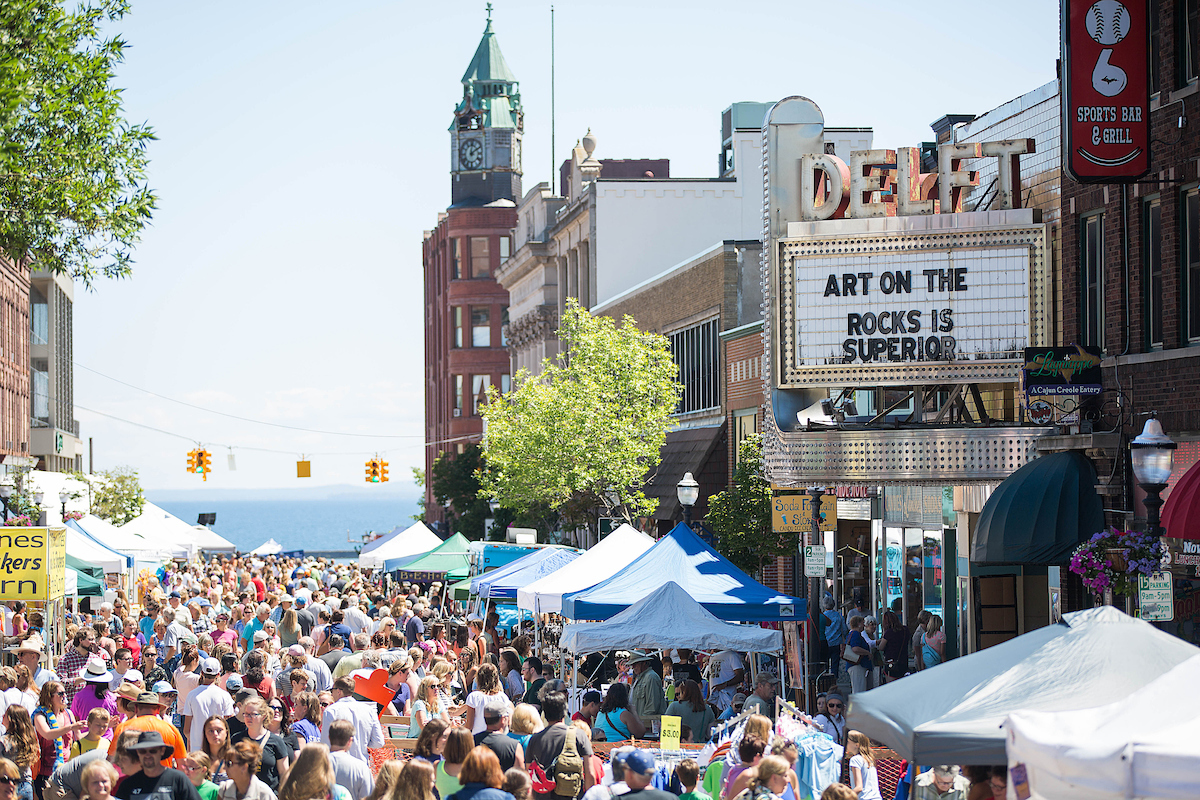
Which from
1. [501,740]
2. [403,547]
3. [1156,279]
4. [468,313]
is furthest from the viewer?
[468,313]

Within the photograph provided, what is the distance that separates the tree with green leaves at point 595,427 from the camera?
37.4 m

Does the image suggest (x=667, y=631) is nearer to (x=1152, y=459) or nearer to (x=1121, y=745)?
(x=1152, y=459)

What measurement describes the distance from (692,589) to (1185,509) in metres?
5.57

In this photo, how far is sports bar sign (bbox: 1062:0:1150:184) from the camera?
16672 mm

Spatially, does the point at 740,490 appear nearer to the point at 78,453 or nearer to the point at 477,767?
the point at 477,767

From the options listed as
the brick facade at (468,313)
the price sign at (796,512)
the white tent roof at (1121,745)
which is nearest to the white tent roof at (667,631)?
the price sign at (796,512)

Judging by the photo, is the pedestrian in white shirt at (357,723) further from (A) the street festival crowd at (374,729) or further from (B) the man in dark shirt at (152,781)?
(B) the man in dark shirt at (152,781)

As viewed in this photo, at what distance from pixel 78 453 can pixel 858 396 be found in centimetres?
6947

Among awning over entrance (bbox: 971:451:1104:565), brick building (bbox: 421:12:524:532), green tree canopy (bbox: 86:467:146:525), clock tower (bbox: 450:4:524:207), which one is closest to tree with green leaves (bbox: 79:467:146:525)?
green tree canopy (bbox: 86:467:146:525)

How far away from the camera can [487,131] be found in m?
97.2

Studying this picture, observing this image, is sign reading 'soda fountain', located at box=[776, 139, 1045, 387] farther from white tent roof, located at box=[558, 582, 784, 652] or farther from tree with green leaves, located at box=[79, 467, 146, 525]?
tree with green leaves, located at box=[79, 467, 146, 525]

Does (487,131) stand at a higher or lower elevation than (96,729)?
higher

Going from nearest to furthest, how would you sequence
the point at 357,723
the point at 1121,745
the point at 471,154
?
the point at 1121,745 < the point at 357,723 < the point at 471,154

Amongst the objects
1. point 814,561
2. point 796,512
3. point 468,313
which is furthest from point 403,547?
point 468,313
